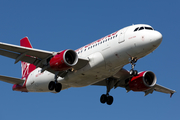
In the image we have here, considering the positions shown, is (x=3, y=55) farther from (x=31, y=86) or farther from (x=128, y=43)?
(x=128, y=43)

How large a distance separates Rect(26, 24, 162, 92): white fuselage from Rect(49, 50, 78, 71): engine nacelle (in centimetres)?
134

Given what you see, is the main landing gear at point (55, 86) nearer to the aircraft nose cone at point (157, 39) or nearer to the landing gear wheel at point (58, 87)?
the landing gear wheel at point (58, 87)

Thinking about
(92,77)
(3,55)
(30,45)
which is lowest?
(92,77)

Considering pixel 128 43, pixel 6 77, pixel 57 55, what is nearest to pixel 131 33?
pixel 128 43

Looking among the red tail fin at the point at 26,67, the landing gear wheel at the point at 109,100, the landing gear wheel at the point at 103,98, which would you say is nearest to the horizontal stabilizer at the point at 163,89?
the landing gear wheel at the point at 109,100

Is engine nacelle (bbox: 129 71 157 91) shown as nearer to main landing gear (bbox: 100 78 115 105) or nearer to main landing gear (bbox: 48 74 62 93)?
main landing gear (bbox: 100 78 115 105)

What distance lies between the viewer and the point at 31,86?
34.5m

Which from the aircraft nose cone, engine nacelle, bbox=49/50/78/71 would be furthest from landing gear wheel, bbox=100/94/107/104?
the aircraft nose cone

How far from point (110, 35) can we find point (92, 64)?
9.88 ft

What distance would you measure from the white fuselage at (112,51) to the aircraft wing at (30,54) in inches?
39.6

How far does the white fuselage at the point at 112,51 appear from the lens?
2685cm

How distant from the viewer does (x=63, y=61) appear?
27.8 m

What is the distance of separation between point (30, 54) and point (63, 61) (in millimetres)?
3589

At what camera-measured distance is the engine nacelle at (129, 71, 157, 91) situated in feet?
111
